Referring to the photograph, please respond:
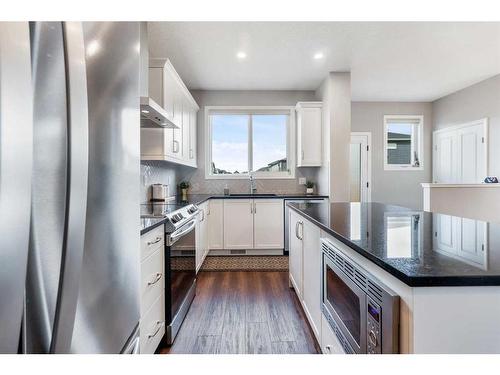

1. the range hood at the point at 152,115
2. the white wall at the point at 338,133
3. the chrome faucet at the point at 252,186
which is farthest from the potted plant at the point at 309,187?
the range hood at the point at 152,115

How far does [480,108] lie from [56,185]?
583cm

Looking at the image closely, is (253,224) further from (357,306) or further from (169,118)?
(357,306)

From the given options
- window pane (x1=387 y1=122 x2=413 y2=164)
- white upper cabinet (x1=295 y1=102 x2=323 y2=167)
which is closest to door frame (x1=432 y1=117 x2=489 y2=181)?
window pane (x1=387 y1=122 x2=413 y2=164)

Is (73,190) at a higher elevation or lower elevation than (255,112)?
lower

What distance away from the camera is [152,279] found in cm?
160

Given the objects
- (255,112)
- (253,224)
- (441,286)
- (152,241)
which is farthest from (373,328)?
(255,112)

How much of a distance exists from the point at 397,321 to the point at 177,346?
1653 millimetres

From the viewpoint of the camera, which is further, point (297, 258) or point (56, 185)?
point (297, 258)

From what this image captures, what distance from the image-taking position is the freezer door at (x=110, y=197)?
0.56 metres

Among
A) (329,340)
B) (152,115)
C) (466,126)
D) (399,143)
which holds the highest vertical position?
(466,126)

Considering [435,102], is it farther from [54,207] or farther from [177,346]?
[54,207]

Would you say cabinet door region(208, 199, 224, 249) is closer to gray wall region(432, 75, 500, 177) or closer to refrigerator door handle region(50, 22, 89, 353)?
refrigerator door handle region(50, 22, 89, 353)

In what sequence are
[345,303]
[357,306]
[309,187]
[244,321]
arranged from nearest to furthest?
[357,306], [345,303], [244,321], [309,187]
